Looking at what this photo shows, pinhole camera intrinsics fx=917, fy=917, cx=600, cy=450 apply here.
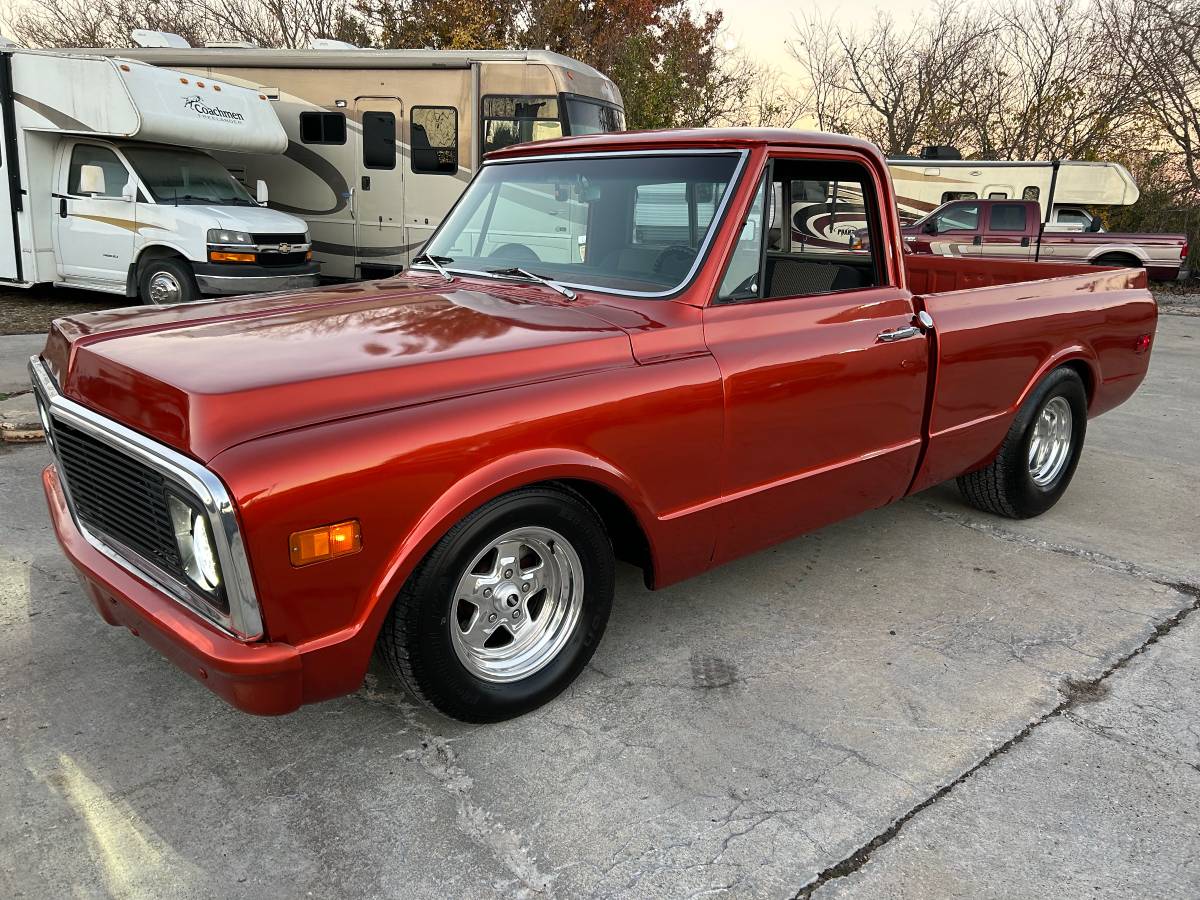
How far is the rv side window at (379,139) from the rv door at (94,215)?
2.96 m

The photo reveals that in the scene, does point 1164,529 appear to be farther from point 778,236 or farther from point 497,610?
point 497,610

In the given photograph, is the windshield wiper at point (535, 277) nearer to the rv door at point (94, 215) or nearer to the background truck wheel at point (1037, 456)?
the background truck wheel at point (1037, 456)

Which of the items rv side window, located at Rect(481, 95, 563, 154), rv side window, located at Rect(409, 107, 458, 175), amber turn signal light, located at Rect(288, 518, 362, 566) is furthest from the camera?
rv side window, located at Rect(409, 107, 458, 175)

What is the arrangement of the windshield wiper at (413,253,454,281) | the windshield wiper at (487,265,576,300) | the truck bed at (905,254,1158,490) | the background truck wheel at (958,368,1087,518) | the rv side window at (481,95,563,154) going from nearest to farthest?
the windshield wiper at (487,265,576,300) → the windshield wiper at (413,253,454,281) → the truck bed at (905,254,1158,490) → the background truck wheel at (958,368,1087,518) → the rv side window at (481,95,563,154)

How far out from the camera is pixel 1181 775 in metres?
2.71

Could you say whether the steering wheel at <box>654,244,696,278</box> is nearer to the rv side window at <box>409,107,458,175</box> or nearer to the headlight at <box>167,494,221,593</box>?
the headlight at <box>167,494,221,593</box>

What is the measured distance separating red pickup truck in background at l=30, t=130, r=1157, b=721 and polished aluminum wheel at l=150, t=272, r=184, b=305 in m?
A: 7.04

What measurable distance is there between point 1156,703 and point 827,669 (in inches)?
42.6

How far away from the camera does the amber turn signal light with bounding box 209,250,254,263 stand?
966 cm

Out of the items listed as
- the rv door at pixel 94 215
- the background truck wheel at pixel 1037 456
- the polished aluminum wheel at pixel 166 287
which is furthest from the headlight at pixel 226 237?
the background truck wheel at pixel 1037 456

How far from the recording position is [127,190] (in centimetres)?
1000

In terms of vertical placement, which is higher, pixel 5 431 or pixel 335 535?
pixel 335 535

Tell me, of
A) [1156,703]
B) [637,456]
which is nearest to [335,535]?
[637,456]

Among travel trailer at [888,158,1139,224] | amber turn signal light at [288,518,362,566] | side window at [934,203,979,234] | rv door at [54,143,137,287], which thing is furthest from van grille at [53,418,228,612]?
→ travel trailer at [888,158,1139,224]
